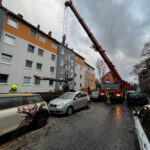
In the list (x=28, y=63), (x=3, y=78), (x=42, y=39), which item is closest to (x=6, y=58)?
(x=3, y=78)

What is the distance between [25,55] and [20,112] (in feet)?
44.9

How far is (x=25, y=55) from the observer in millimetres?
14406

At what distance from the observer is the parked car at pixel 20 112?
9.29ft

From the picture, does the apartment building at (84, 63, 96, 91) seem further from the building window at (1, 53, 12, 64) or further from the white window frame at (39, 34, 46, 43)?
the building window at (1, 53, 12, 64)

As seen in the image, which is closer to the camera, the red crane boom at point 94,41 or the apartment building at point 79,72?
the red crane boom at point 94,41

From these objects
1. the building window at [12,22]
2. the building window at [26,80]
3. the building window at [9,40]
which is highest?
the building window at [12,22]

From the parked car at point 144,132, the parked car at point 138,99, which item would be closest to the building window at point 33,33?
the parked car at point 138,99

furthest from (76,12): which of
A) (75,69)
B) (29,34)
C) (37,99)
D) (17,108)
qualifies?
(75,69)

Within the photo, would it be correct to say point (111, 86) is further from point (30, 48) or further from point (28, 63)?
point (30, 48)

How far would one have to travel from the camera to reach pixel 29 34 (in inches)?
606

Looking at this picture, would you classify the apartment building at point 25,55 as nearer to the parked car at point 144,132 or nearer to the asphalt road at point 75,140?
the asphalt road at point 75,140

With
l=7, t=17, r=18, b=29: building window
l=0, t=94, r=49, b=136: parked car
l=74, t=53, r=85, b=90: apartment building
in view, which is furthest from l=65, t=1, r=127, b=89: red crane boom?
l=74, t=53, r=85, b=90: apartment building

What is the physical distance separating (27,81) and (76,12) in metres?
12.9

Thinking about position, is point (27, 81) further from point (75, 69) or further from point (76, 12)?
point (75, 69)
